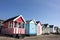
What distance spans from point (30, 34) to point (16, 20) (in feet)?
26.9

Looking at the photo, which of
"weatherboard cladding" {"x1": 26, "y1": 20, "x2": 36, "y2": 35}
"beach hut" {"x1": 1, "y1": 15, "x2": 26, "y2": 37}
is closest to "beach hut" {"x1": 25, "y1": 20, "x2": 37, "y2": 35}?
"weatherboard cladding" {"x1": 26, "y1": 20, "x2": 36, "y2": 35}

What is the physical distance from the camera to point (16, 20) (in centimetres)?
3294

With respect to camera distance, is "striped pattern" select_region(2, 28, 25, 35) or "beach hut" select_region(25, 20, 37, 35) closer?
"striped pattern" select_region(2, 28, 25, 35)

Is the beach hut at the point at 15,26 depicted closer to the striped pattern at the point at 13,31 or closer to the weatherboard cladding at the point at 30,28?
the striped pattern at the point at 13,31

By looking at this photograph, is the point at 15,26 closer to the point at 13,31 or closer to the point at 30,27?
the point at 13,31

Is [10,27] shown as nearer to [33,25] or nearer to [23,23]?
[23,23]

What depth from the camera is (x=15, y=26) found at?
3328 cm

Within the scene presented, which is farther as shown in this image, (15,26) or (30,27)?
(30,27)

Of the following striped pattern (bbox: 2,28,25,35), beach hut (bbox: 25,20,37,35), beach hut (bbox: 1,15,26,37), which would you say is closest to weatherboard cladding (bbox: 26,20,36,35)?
beach hut (bbox: 25,20,37,35)

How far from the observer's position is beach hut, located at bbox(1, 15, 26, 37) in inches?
1246

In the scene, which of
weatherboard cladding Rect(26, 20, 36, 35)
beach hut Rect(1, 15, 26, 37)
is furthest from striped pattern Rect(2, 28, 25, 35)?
weatherboard cladding Rect(26, 20, 36, 35)

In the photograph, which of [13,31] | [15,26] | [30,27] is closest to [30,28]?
[30,27]

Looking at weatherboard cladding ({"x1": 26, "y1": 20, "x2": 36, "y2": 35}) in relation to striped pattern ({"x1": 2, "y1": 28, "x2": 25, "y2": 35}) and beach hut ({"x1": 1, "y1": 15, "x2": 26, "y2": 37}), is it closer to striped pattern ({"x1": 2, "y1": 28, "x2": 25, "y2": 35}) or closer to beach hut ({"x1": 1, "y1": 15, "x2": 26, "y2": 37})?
beach hut ({"x1": 1, "y1": 15, "x2": 26, "y2": 37})

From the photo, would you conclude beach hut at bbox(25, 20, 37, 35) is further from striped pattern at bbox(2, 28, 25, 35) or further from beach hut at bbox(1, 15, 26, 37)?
striped pattern at bbox(2, 28, 25, 35)
